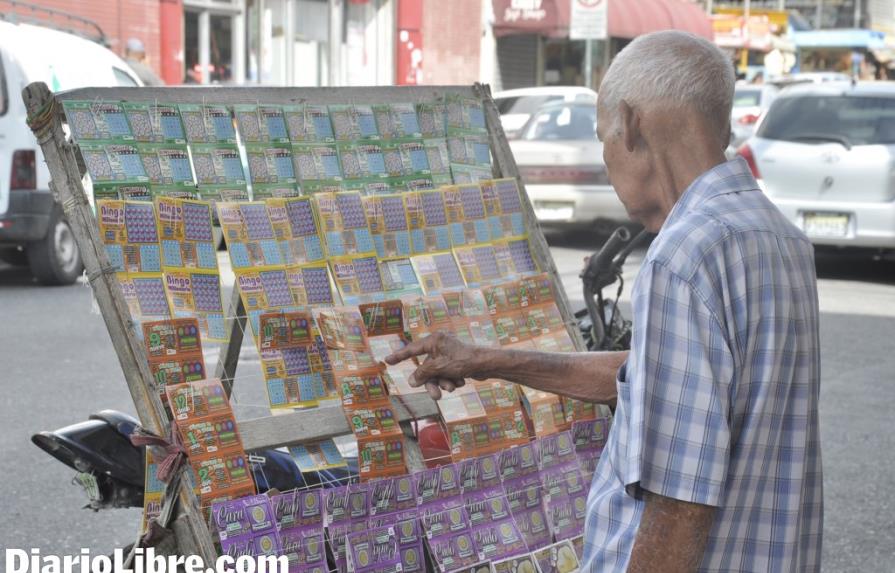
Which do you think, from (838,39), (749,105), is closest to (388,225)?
(749,105)

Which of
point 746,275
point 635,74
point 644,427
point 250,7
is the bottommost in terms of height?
point 250,7

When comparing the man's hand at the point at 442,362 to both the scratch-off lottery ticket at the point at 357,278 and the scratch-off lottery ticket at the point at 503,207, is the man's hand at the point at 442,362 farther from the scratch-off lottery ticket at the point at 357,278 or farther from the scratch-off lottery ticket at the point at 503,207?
the scratch-off lottery ticket at the point at 503,207

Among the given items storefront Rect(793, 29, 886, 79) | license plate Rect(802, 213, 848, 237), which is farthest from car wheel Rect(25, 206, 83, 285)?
storefront Rect(793, 29, 886, 79)

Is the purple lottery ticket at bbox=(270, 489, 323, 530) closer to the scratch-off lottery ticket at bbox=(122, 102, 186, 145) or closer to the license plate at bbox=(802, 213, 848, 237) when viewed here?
the scratch-off lottery ticket at bbox=(122, 102, 186, 145)

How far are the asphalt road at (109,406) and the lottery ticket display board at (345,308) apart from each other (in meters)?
0.30

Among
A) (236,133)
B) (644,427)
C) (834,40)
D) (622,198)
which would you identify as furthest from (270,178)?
(834,40)

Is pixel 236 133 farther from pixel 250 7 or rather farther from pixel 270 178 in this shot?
pixel 250 7

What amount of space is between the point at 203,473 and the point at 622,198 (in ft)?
3.83

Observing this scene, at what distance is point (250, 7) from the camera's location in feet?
70.2

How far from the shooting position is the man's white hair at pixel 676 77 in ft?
5.88

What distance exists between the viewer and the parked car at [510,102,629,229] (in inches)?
511

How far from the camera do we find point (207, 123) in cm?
293

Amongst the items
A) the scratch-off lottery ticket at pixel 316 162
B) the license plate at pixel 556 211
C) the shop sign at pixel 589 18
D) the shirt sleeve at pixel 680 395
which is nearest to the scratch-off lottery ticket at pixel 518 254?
the scratch-off lottery ticket at pixel 316 162

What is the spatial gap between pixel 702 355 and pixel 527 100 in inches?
543
